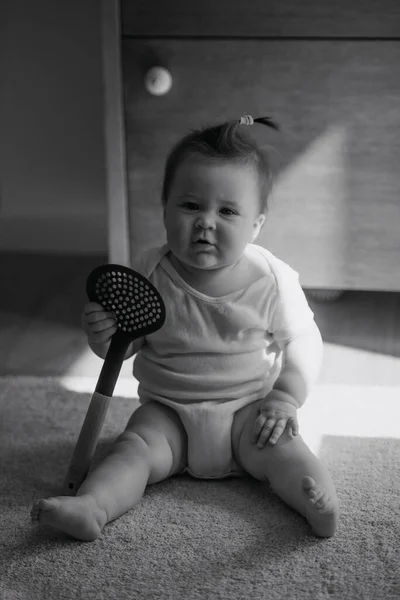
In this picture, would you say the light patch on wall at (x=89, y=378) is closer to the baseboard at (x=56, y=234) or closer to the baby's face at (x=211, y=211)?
the baby's face at (x=211, y=211)

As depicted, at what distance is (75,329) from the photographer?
55.5 inches

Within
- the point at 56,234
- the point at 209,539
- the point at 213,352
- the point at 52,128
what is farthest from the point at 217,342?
the point at 52,128

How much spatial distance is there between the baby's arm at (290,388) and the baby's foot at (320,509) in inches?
3.0

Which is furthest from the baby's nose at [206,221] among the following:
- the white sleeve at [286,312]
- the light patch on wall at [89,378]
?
the light patch on wall at [89,378]

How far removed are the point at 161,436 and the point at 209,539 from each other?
0.14 m

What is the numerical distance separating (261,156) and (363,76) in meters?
0.46

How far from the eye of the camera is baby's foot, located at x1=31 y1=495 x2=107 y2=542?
719 mm

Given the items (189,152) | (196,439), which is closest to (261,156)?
(189,152)

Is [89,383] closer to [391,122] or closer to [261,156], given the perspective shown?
[261,156]

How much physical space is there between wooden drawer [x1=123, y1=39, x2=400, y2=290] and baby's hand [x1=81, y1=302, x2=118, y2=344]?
0.55 m

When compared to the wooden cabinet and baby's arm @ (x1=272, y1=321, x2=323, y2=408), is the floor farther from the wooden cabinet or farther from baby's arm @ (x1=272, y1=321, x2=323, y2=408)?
baby's arm @ (x1=272, y1=321, x2=323, y2=408)

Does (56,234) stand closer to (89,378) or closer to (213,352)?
(89,378)

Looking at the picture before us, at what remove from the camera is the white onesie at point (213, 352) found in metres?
0.88

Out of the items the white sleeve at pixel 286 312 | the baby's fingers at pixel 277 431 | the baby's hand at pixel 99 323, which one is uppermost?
the baby's hand at pixel 99 323
